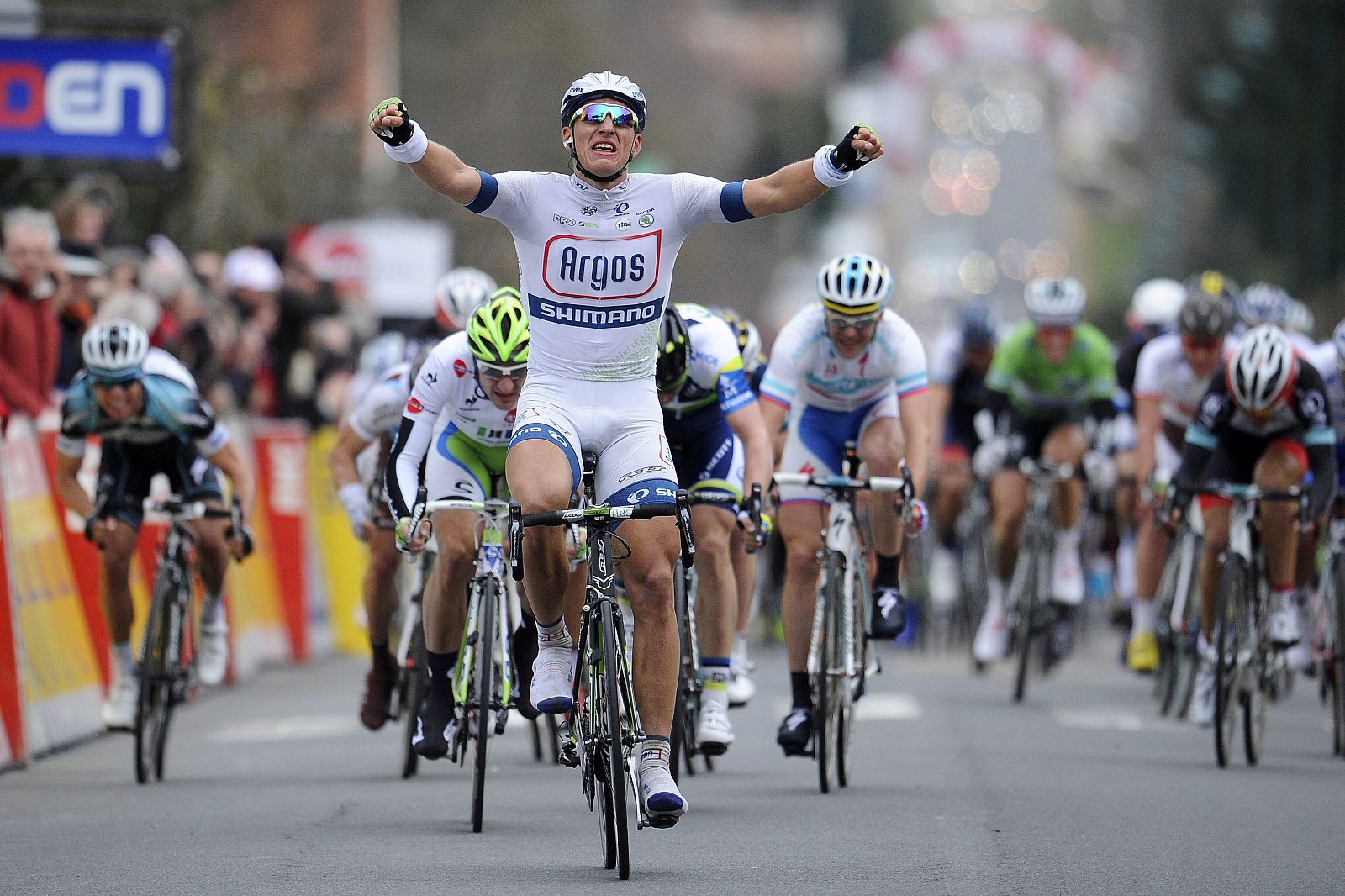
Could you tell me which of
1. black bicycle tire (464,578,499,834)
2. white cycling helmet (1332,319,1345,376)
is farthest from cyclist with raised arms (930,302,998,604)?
black bicycle tire (464,578,499,834)

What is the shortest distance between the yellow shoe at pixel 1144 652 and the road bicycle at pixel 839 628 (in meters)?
3.98

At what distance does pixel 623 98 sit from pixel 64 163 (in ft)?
36.3

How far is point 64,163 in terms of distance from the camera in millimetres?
19266

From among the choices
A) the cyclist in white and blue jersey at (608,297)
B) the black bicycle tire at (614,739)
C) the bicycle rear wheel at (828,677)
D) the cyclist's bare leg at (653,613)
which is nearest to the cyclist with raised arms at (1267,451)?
the bicycle rear wheel at (828,677)

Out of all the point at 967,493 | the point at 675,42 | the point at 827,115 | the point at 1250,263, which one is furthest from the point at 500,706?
the point at 827,115

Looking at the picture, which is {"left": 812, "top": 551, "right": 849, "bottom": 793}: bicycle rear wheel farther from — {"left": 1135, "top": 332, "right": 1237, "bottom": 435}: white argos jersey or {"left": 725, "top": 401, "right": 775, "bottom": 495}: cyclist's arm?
{"left": 1135, "top": 332, "right": 1237, "bottom": 435}: white argos jersey

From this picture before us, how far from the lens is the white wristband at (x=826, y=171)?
29.1 ft

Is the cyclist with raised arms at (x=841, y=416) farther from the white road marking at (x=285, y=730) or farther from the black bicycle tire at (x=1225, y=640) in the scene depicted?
the white road marking at (x=285, y=730)

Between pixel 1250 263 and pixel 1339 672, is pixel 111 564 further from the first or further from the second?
pixel 1250 263

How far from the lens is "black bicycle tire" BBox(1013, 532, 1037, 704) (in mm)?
15883

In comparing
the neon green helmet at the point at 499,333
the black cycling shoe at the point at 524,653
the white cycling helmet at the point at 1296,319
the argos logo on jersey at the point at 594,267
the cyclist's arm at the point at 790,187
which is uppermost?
the cyclist's arm at the point at 790,187

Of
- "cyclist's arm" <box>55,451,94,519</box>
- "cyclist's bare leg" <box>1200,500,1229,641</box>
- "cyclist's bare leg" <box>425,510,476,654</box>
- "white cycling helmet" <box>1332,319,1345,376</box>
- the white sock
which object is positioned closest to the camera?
"cyclist's bare leg" <box>425,510,476,654</box>

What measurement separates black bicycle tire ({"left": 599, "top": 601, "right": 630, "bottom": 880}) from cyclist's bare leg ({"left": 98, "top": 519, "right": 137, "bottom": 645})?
433cm

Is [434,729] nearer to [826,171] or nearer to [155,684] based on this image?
[155,684]
